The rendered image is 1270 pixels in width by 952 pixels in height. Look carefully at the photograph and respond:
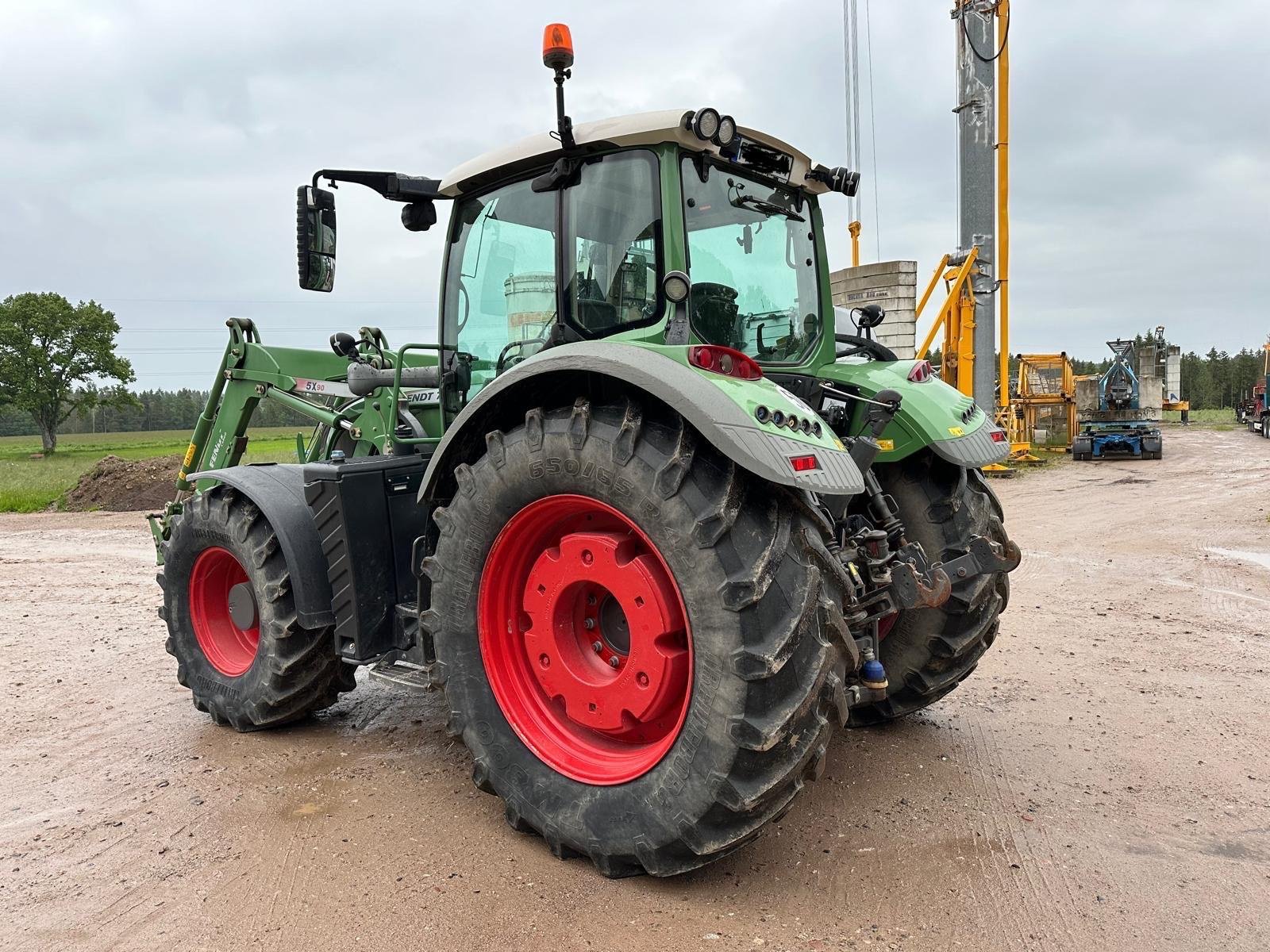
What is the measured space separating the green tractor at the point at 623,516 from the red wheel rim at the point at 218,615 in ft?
0.05

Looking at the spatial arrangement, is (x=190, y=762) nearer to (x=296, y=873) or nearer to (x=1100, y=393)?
(x=296, y=873)

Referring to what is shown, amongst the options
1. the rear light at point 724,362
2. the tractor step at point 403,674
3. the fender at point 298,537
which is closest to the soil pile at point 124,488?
the fender at point 298,537

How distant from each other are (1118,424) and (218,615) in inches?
780

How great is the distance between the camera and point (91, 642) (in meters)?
5.67

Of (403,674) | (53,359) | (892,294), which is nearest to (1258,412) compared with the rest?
(892,294)

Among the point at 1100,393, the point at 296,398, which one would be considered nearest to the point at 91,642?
the point at 296,398

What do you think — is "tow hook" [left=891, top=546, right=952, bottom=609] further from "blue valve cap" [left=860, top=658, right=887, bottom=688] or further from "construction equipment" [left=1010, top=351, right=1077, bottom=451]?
"construction equipment" [left=1010, top=351, right=1077, bottom=451]

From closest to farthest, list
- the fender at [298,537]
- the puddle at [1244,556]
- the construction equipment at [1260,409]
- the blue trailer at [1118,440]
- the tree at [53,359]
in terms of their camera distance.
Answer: the fender at [298,537], the puddle at [1244,556], the blue trailer at [1118,440], the construction equipment at [1260,409], the tree at [53,359]

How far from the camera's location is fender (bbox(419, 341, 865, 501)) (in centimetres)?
233

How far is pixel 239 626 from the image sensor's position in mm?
3947

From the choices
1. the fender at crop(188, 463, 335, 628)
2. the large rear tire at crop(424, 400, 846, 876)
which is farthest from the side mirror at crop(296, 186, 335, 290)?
the large rear tire at crop(424, 400, 846, 876)

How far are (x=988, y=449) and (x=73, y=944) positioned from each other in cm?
347

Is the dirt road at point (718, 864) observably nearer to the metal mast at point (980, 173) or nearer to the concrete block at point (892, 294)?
the concrete block at point (892, 294)

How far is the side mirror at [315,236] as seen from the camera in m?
3.76
